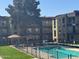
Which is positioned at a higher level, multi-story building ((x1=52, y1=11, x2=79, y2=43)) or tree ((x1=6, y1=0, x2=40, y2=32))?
tree ((x1=6, y1=0, x2=40, y2=32))

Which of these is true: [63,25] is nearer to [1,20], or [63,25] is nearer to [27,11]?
[27,11]

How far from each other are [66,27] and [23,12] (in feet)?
42.3

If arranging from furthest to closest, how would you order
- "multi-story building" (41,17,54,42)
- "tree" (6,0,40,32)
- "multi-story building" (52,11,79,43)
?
1. "multi-story building" (41,17,54,42)
2. "multi-story building" (52,11,79,43)
3. "tree" (6,0,40,32)

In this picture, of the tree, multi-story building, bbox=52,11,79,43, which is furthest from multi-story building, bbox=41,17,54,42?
the tree

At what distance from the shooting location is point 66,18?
74125 millimetres

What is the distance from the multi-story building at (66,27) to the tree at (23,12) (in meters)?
7.43

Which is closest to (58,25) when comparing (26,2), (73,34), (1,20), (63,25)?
(63,25)

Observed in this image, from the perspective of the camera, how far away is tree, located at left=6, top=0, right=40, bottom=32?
71.2 metres

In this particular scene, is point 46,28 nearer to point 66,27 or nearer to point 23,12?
point 66,27

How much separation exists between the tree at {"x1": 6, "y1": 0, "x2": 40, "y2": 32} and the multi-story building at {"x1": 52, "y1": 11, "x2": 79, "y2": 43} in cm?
743

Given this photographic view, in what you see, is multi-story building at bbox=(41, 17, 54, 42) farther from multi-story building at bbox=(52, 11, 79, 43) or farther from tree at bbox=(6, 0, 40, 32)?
tree at bbox=(6, 0, 40, 32)

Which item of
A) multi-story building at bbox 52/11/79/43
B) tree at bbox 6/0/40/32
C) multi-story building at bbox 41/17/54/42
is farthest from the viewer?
multi-story building at bbox 41/17/54/42

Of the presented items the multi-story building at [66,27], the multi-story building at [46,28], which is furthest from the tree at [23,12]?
the multi-story building at [66,27]

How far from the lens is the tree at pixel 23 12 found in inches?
2803
